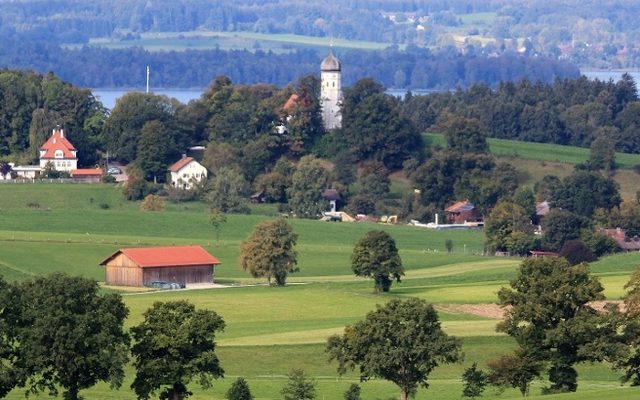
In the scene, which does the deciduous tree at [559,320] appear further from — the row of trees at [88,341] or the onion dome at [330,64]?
the onion dome at [330,64]

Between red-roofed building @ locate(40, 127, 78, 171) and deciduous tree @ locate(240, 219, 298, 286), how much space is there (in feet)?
137

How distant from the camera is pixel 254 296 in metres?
75.6

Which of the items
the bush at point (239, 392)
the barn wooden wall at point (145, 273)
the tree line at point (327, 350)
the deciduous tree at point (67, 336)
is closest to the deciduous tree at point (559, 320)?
the tree line at point (327, 350)

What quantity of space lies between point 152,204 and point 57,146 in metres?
15.9

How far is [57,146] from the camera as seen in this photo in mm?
123312

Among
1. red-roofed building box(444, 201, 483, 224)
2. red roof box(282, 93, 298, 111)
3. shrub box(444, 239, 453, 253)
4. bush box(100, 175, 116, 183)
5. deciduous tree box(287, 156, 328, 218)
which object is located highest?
red roof box(282, 93, 298, 111)

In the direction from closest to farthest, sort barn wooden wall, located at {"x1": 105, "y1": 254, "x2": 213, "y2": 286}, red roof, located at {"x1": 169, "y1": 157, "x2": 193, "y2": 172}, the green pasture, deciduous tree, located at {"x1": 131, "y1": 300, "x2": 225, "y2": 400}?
1. deciduous tree, located at {"x1": 131, "y1": 300, "x2": 225, "y2": 400}
2. barn wooden wall, located at {"x1": 105, "y1": 254, "x2": 213, "y2": 286}
3. red roof, located at {"x1": 169, "y1": 157, "x2": 193, "y2": 172}
4. the green pasture

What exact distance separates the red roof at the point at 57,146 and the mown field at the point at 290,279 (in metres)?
8.11

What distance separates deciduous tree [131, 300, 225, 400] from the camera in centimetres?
4809

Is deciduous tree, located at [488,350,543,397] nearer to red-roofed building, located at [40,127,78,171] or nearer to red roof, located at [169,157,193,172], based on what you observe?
red roof, located at [169,157,193,172]

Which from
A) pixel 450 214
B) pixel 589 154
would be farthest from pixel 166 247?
pixel 589 154

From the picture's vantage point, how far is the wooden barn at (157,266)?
3248 inches

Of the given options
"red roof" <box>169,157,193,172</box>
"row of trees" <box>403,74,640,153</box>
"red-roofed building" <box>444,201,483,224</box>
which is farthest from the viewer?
"row of trees" <box>403,74,640,153</box>

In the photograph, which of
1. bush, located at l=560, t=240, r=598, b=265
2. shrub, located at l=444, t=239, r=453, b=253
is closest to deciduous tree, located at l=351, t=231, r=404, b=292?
bush, located at l=560, t=240, r=598, b=265
